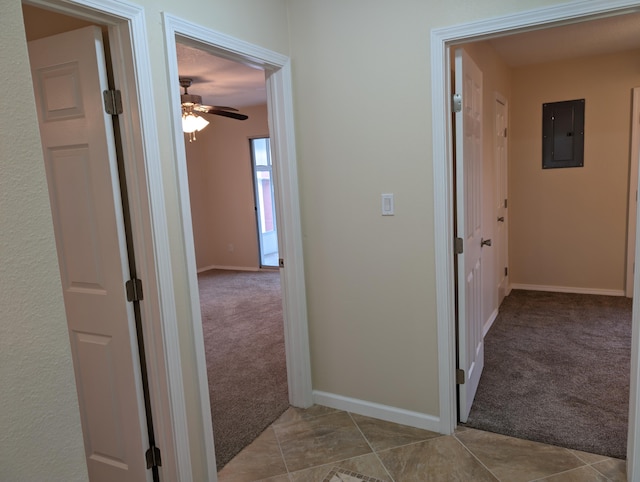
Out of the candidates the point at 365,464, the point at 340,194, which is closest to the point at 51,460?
the point at 365,464

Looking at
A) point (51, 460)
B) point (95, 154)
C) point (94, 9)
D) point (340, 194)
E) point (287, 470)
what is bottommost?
point (287, 470)

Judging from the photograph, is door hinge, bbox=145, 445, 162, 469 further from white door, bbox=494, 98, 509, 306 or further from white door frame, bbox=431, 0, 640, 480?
white door, bbox=494, 98, 509, 306

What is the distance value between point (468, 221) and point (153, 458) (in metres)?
1.93

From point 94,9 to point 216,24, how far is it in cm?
64

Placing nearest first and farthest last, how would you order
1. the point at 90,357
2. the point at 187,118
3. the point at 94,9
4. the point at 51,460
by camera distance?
the point at 51,460, the point at 94,9, the point at 90,357, the point at 187,118

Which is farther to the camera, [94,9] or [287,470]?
[287,470]

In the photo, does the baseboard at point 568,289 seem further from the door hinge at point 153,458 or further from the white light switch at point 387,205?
the door hinge at point 153,458

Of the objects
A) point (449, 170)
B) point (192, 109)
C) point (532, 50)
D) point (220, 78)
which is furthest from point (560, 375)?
point (220, 78)

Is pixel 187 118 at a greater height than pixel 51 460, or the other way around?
pixel 187 118

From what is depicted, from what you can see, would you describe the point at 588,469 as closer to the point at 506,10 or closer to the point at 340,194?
the point at 340,194

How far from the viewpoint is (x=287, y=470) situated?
223cm

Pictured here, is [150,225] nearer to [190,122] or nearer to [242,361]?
[242,361]

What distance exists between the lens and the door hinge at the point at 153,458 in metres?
1.90

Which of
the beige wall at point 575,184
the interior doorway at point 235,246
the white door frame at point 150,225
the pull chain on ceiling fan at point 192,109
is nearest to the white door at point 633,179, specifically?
the beige wall at point 575,184
